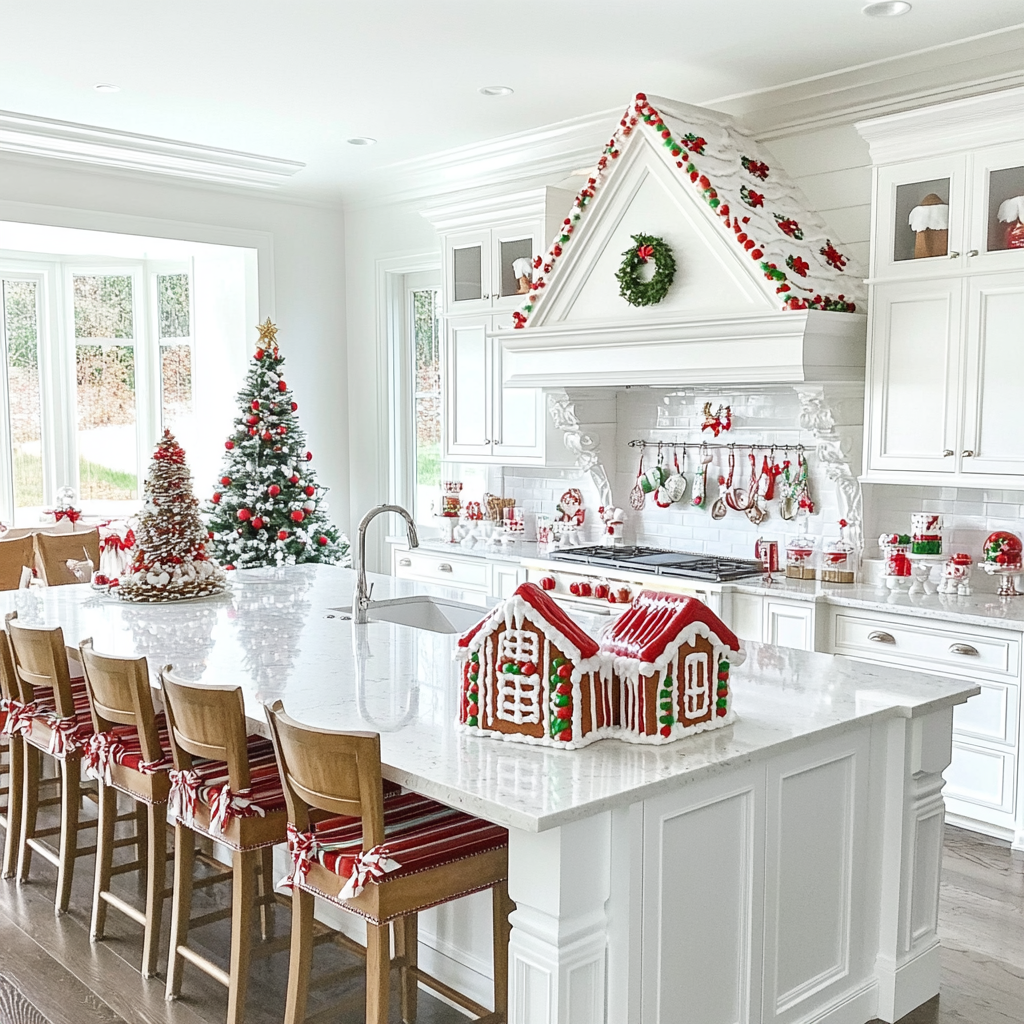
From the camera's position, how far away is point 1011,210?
4152 mm

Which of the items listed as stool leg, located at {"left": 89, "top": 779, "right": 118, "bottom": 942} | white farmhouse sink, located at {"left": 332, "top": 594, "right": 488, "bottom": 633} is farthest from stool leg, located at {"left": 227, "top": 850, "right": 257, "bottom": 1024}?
white farmhouse sink, located at {"left": 332, "top": 594, "right": 488, "bottom": 633}

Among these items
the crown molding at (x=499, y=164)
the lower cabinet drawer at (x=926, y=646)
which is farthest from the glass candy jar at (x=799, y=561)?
the crown molding at (x=499, y=164)

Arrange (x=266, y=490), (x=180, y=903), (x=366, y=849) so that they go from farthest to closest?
(x=266, y=490) → (x=180, y=903) → (x=366, y=849)

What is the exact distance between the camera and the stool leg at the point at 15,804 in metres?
3.77

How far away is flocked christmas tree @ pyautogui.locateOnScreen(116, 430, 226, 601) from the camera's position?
13.9ft

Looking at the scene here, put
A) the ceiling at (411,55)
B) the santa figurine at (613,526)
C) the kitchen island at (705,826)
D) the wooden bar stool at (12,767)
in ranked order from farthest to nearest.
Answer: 1. the santa figurine at (613,526)
2. the ceiling at (411,55)
3. the wooden bar stool at (12,767)
4. the kitchen island at (705,826)

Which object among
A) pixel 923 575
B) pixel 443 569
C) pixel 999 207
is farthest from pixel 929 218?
pixel 443 569

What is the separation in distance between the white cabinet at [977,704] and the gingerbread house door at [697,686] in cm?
199

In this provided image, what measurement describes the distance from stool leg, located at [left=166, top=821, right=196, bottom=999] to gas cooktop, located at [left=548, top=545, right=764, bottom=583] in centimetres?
267

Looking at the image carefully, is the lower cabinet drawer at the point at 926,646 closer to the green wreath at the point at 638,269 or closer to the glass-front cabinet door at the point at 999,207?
the glass-front cabinet door at the point at 999,207

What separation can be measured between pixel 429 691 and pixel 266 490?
4288 mm

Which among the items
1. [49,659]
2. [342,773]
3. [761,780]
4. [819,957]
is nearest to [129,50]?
[49,659]

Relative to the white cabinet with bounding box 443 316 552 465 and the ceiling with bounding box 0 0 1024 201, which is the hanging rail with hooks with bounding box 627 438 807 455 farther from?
the ceiling with bounding box 0 0 1024 201

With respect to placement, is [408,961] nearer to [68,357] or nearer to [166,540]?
[166,540]
